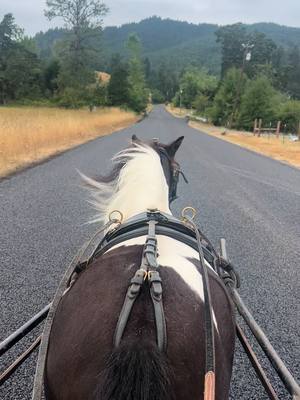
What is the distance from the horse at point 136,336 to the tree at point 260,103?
4211 centimetres

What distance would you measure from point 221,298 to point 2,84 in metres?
55.3

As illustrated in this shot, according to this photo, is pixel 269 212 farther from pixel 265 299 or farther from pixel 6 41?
pixel 6 41

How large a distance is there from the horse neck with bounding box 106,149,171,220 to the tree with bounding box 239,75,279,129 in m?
41.0

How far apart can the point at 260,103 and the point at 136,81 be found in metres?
36.1

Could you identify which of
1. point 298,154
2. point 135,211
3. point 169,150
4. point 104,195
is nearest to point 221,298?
point 135,211

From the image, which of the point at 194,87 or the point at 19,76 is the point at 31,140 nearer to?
the point at 19,76

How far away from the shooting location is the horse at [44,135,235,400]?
1.24 metres

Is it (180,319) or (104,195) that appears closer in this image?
(180,319)

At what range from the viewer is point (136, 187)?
103 inches

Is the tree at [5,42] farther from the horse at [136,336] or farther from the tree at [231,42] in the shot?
the horse at [136,336]

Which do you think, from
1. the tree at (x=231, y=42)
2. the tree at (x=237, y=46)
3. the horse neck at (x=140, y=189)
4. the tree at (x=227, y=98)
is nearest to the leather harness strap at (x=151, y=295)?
the horse neck at (x=140, y=189)

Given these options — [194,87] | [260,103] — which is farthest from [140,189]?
[194,87]

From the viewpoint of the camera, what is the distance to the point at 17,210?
7.02 m

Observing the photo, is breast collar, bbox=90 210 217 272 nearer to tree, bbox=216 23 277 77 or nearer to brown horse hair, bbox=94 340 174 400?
brown horse hair, bbox=94 340 174 400
